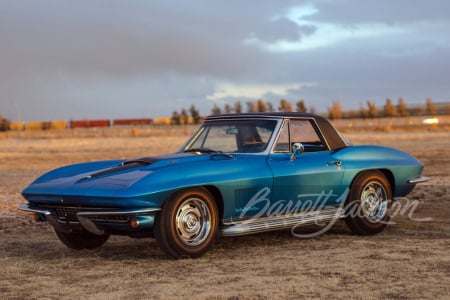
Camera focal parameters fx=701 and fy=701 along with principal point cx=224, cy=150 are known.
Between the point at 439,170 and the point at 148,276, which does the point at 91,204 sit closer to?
the point at 148,276

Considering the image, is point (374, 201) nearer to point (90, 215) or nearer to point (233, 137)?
point (233, 137)

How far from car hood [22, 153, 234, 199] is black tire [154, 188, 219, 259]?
35cm

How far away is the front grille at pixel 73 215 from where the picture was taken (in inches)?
272

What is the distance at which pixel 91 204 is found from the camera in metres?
6.94

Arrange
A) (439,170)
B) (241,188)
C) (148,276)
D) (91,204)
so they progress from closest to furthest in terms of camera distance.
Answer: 1. (148,276)
2. (91,204)
3. (241,188)
4. (439,170)

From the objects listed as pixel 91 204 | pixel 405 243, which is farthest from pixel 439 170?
pixel 91 204

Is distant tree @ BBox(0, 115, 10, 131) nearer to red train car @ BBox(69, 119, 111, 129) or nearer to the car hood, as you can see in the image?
red train car @ BBox(69, 119, 111, 129)

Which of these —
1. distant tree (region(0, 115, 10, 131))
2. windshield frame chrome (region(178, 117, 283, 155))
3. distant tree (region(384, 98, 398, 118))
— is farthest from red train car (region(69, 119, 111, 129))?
windshield frame chrome (region(178, 117, 283, 155))

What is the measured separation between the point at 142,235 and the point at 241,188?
1195 mm

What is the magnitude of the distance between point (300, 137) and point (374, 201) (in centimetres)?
138

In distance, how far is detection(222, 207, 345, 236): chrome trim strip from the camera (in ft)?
24.6

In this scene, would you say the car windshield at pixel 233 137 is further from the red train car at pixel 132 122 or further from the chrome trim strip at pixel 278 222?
the red train car at pixel 132 122

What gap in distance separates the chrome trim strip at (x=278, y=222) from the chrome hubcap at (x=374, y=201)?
0.41 meters

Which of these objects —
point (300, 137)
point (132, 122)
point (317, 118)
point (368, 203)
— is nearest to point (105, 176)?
point (300, 137)
